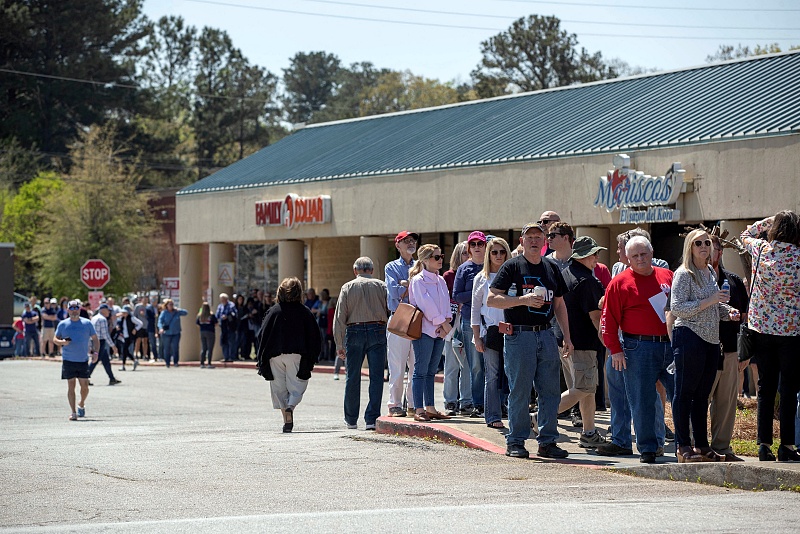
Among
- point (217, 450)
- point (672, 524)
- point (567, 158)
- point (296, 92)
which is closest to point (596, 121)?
point (567, 158)

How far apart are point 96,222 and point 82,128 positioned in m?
18.6

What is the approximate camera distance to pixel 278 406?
A: 16.3 meters

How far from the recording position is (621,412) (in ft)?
39.7

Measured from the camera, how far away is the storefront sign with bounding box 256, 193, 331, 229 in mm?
35500

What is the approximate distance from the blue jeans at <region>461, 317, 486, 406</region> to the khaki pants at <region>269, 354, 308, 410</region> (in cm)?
217

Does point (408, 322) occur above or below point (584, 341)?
above

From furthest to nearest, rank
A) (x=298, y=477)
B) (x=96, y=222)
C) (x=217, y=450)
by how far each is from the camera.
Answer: (x=96, y=222)
(x=217, y=450)
(x=298, y=477)

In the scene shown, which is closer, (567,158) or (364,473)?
(364,473)

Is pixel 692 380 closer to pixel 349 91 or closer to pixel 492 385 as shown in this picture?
pixel 492 385

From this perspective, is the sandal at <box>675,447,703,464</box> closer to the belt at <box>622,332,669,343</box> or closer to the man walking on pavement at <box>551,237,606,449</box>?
the belt at <box>622,332,669,343</box>

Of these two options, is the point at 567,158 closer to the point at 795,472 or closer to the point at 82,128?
the point at 795,472

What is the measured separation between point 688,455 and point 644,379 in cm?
75

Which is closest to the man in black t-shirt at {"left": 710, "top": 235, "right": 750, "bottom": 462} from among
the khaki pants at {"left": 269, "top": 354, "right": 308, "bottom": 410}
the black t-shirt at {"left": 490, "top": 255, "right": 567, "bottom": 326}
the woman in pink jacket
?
the black t-shirt at {"left": 490, "top": 255, "right": 567, "bottom": 326}

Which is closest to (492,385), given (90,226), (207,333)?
(207,333)
